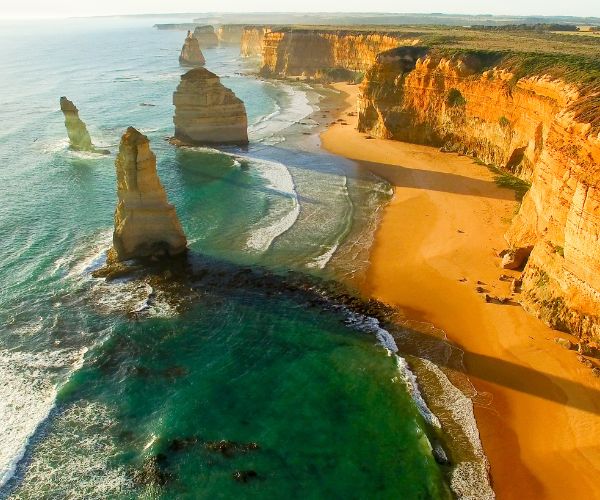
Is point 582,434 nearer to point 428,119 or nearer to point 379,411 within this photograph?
point 379,411

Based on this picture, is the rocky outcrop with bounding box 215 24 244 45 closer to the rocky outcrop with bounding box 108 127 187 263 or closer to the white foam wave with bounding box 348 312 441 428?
the rocky outcrop with bounding box 108 127 187 263

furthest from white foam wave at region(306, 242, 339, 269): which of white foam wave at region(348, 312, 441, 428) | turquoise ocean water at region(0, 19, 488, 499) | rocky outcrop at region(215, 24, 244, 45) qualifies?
rocky outcrop at region(215, 24, 244, 45)

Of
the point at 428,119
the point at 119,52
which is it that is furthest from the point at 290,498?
the point at 119,52

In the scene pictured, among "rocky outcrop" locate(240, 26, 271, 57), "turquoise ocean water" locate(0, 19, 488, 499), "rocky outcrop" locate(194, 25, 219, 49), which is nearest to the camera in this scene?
"turquoise ocean water" locate(0, 19, 488, 499)

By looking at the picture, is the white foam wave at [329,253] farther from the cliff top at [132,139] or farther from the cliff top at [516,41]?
the cliff top at [516,41]

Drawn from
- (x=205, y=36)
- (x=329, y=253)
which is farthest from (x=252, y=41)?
(x=329, y=253)

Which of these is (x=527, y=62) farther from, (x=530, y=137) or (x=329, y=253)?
(x=329, y=253)
